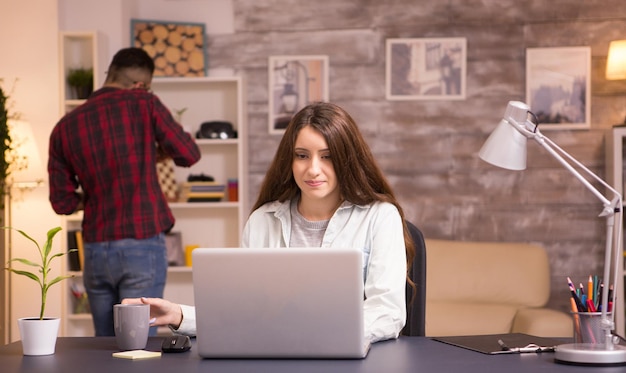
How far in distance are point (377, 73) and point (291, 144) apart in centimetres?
292

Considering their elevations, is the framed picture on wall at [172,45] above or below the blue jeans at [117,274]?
above

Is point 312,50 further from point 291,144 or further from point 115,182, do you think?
point 291,144

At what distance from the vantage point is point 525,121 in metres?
2.01

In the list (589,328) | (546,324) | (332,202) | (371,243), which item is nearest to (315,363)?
Answer: (589,328)

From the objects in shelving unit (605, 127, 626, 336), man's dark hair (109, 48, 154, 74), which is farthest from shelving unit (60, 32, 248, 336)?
shelving unit (605, 127, 626, 336)

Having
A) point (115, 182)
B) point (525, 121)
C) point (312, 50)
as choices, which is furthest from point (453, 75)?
point (525, 121)

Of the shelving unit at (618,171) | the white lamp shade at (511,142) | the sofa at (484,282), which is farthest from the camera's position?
the shelving unit at (618,171)

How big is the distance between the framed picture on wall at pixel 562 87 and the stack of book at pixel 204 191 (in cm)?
188

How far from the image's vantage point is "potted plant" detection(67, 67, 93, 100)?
509 cm

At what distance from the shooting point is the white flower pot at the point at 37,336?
196cm

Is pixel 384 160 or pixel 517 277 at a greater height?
Result: pixel 384 160

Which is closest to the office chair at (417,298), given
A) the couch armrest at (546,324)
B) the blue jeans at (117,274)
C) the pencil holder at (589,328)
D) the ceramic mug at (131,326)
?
the pencil holder at (589,328)

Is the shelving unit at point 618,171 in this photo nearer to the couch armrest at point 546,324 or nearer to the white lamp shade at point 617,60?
the white lamp shade at point 617,60

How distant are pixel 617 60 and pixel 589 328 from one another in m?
3.60
